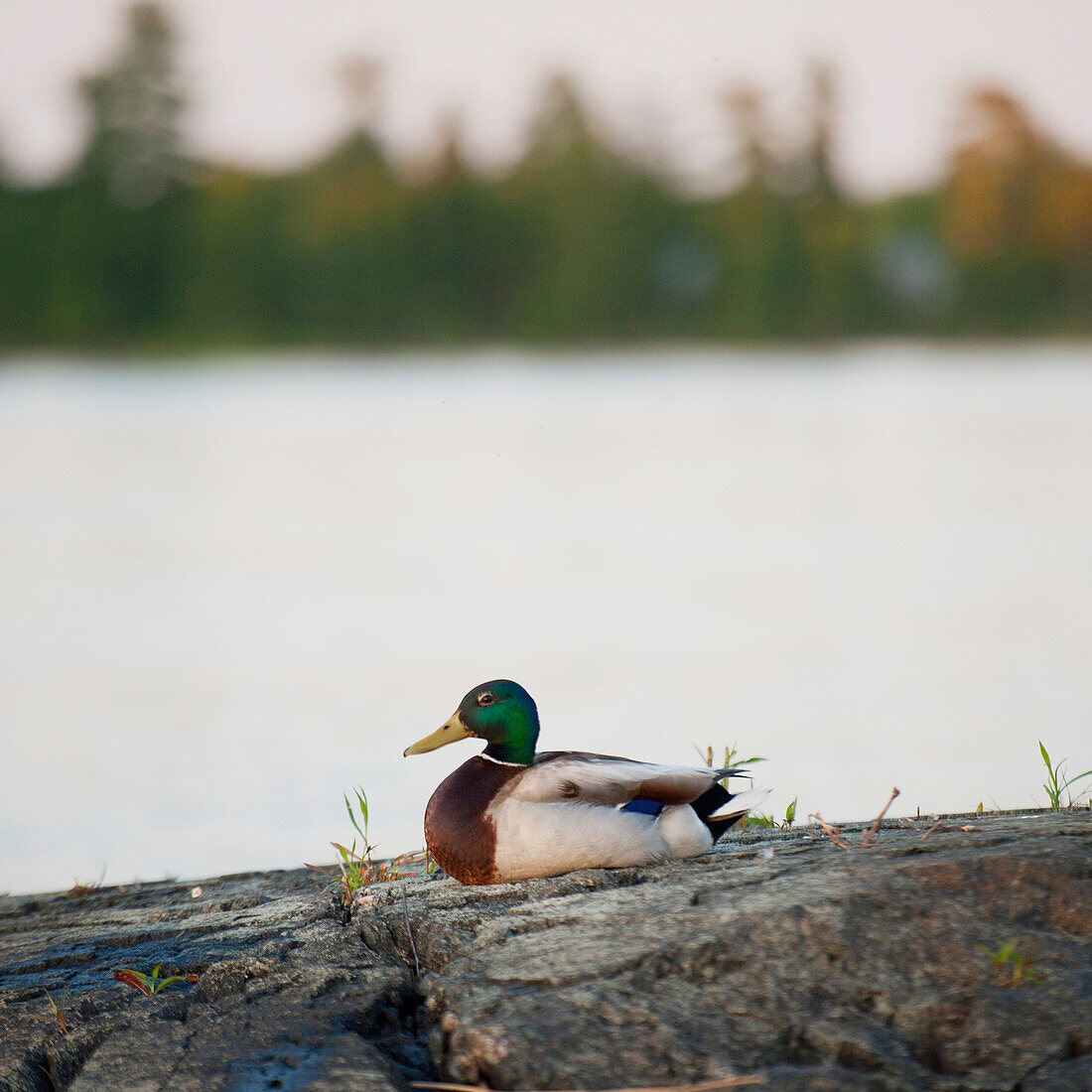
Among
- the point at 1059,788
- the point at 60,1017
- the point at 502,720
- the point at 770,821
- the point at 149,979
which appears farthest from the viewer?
the point at 770,821

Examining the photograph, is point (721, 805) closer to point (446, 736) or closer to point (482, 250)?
point (446, 736)

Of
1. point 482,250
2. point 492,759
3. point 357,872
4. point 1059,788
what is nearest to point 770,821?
point 1059,788

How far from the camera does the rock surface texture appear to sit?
2320 mm

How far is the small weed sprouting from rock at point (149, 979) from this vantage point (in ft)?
9.69

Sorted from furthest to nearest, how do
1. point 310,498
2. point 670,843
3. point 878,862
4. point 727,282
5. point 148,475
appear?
point 727,282
point 148,475
point 310,498
point 670,843
point 878,862

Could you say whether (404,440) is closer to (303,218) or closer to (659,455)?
(659,455)

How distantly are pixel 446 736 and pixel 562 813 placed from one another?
0.40m

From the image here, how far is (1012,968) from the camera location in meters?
2.45

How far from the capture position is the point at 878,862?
2.82 m

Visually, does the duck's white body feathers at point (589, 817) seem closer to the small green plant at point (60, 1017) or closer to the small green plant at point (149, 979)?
the small green plant at point (149, 979)

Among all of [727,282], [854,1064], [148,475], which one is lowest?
[854,1064]

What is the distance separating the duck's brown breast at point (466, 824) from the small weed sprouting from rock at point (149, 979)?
0.58 metres

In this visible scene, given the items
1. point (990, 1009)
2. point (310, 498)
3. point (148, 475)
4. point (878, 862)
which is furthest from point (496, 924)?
point (148, 475)

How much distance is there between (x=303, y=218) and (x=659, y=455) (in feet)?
90.1
